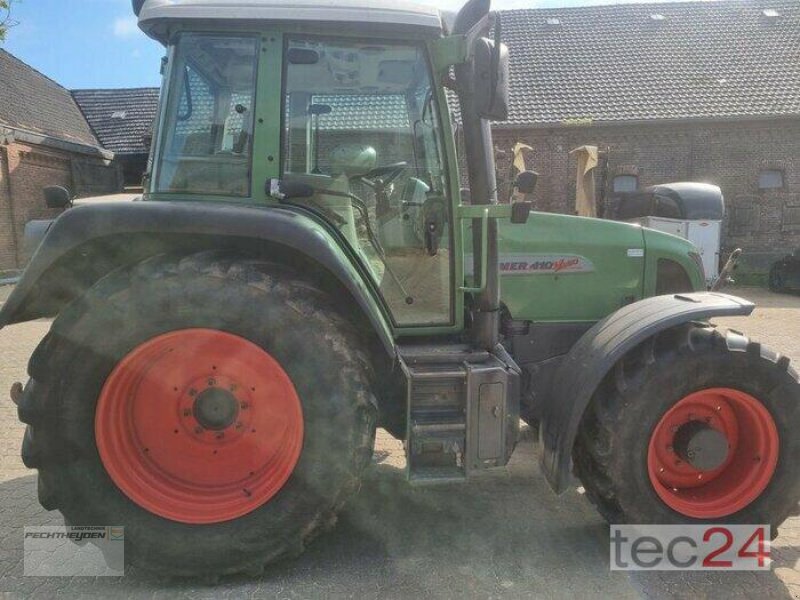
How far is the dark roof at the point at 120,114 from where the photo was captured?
19.3 meters

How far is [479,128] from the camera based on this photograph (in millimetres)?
2734

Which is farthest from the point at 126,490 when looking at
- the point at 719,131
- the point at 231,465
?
the point at 719,131

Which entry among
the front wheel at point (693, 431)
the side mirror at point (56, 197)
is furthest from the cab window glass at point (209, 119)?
the front wheel at point (693, 431)

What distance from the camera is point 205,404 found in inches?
98.7

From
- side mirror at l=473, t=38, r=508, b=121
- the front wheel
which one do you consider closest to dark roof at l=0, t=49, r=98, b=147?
side mirror at l=473, t=38, r=508, b=121

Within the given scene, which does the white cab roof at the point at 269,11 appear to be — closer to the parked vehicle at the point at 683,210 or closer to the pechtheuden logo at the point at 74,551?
the pechtheuden logo at the point at 74,551

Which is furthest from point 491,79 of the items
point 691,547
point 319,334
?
point 691,547

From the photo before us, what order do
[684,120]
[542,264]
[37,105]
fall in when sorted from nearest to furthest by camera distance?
[542,264] → [684,120] → [37,105]

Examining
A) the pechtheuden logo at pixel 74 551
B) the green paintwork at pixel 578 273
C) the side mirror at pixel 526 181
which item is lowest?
the pechtheuden logo at pixel 74 551

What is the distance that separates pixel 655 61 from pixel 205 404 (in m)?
19.0

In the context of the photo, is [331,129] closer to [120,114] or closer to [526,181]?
[526,181]

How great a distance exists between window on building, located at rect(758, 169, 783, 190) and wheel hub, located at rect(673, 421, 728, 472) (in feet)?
56.3

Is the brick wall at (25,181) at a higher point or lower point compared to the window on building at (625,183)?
Result: lower

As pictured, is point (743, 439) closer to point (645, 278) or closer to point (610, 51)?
point (645, 278)
